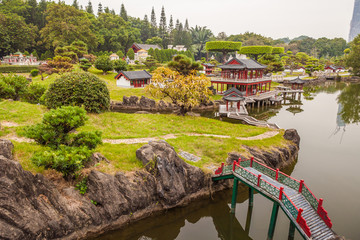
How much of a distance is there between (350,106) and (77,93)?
59856 mm

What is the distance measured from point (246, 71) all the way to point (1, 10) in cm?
8186

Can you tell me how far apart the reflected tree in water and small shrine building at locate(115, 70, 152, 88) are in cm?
4508

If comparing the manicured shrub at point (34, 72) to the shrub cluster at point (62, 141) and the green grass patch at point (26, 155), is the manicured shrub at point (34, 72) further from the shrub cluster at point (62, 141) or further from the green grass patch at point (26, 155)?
the shrub cluster at point (62, 141)

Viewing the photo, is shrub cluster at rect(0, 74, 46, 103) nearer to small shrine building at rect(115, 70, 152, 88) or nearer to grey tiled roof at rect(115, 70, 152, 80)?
grey tiled roof at rect(115, 70, 152, 80)

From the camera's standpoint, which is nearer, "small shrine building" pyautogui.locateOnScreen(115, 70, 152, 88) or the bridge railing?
the bridge railing

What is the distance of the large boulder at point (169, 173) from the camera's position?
18523mm

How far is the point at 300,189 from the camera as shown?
16.3 m

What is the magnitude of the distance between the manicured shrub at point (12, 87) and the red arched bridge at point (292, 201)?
28.4 m

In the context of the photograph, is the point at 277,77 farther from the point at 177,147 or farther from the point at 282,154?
the point at 177,147

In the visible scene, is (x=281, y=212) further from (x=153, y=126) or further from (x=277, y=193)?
(x=153, y=126)

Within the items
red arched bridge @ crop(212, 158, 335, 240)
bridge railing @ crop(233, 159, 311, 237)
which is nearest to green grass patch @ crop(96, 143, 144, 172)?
red arched bridge @ crop(212, 158, 335, 240)

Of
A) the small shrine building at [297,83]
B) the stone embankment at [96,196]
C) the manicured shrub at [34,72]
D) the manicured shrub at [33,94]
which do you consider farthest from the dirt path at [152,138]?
the manicured shrub at [34,72]

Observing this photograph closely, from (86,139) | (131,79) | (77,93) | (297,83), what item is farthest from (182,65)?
(86,139)

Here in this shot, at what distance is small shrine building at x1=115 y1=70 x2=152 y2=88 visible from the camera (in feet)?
197
